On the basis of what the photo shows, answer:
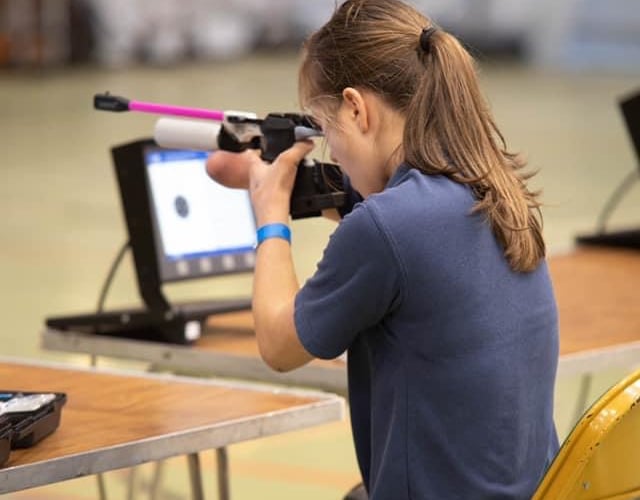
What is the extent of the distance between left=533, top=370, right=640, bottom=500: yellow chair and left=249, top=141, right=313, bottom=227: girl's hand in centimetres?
52

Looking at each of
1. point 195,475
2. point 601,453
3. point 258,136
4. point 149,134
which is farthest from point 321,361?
point 149,134

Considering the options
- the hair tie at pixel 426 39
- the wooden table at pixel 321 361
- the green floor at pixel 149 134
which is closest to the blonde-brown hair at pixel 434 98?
the hair tie at pixel 426 39

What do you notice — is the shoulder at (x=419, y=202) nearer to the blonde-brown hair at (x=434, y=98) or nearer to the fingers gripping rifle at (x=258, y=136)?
the blonde-brown hair at (x=434, y=98)

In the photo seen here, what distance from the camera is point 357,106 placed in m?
2.00

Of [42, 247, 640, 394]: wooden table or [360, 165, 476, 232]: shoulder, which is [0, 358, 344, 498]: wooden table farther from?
[360, 165, 476, 232]: shoulder

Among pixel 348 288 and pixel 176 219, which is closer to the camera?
pixel 348 288

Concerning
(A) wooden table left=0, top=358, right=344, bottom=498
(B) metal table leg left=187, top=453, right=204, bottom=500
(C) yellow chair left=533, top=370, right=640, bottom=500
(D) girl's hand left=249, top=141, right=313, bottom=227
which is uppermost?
(D) girl's hand left=249, top=141, right=313, bottom=227

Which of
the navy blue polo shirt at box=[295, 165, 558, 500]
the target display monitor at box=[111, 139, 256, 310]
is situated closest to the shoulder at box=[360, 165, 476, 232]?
the navy blue polo shirt at box=[295, 165, 558, 500]

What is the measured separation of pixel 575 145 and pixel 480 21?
7430 mm

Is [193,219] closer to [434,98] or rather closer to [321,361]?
[321,361]

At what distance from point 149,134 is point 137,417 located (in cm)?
783

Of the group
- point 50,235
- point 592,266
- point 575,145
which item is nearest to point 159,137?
point 592,266

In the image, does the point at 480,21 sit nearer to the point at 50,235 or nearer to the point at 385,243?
the point at 50,235

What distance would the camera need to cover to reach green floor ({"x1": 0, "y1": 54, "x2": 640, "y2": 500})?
438 cm
